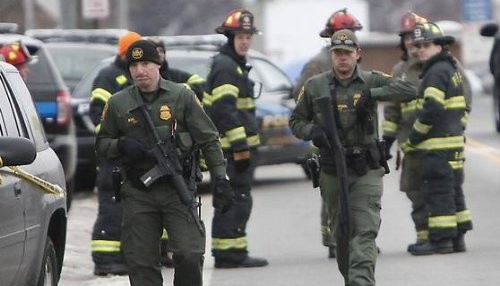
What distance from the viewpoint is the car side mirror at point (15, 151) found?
7.85 m

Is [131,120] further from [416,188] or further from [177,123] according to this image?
[416,188]

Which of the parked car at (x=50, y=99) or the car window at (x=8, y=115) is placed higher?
the car window at (x=8, y=115)

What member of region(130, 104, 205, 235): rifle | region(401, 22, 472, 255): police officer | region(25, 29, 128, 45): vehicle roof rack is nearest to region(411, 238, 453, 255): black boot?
region(401, 22, 472, 255): police officer

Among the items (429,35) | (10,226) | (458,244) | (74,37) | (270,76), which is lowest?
(74,37)

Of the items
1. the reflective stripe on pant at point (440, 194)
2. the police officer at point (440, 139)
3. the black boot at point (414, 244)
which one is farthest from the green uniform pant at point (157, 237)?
the black boot at point (414, 244)

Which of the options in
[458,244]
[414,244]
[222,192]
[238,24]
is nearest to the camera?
[222,192]

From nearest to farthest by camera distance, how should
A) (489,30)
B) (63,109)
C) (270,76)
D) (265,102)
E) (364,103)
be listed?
(364,103)
(63,109)
(489,30)
(265,102)
(270,76)

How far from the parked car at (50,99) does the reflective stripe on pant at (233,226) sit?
344cm

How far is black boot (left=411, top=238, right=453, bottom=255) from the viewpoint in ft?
43.2

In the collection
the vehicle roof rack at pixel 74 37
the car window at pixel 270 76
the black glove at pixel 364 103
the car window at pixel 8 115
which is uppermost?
the car window at pixel 8 115

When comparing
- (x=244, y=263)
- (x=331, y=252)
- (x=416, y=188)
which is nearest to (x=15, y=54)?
(x=244, y=263)

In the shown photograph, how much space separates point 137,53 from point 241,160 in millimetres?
3357

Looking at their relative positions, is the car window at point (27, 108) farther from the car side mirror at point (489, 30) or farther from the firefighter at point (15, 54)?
the car side mirror at point (489, 30)

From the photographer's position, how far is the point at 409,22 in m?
13.5
